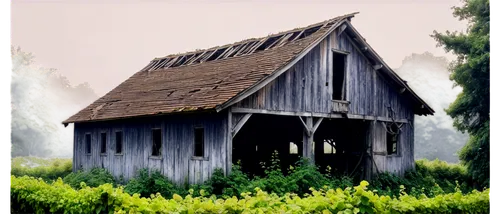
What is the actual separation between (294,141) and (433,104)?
6628 centimetres

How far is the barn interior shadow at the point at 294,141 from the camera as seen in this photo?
1050 inches

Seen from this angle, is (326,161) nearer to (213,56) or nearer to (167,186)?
(213,56)

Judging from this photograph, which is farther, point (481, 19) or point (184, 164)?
point (481, 19)

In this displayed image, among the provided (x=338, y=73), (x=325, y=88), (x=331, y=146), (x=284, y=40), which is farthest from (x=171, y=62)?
(x=325, y=88)

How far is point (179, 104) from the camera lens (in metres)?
21.9

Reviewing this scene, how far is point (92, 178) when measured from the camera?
26.2m

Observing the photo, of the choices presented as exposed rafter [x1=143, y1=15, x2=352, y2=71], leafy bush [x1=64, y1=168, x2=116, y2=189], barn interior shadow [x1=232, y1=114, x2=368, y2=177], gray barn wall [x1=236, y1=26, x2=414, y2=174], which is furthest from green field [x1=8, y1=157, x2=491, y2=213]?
exposed rafter [x1=143, y1=15, x2=352, y2=71]

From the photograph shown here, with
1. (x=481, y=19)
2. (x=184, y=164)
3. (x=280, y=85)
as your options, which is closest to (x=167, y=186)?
(x=184, y=164)

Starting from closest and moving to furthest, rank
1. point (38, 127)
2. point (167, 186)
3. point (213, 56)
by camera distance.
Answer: point (167, 186) < point (213, 56) < point (38, 127)

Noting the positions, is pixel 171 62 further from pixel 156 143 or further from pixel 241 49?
pixel 156 143

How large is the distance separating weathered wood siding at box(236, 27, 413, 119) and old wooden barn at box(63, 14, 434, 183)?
0.04 metres

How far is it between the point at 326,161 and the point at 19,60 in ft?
193

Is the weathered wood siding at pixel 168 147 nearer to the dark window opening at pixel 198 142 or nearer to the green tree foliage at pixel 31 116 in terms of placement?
the dark window opening at pixel 198 142

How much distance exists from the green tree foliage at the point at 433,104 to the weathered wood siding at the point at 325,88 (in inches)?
367
